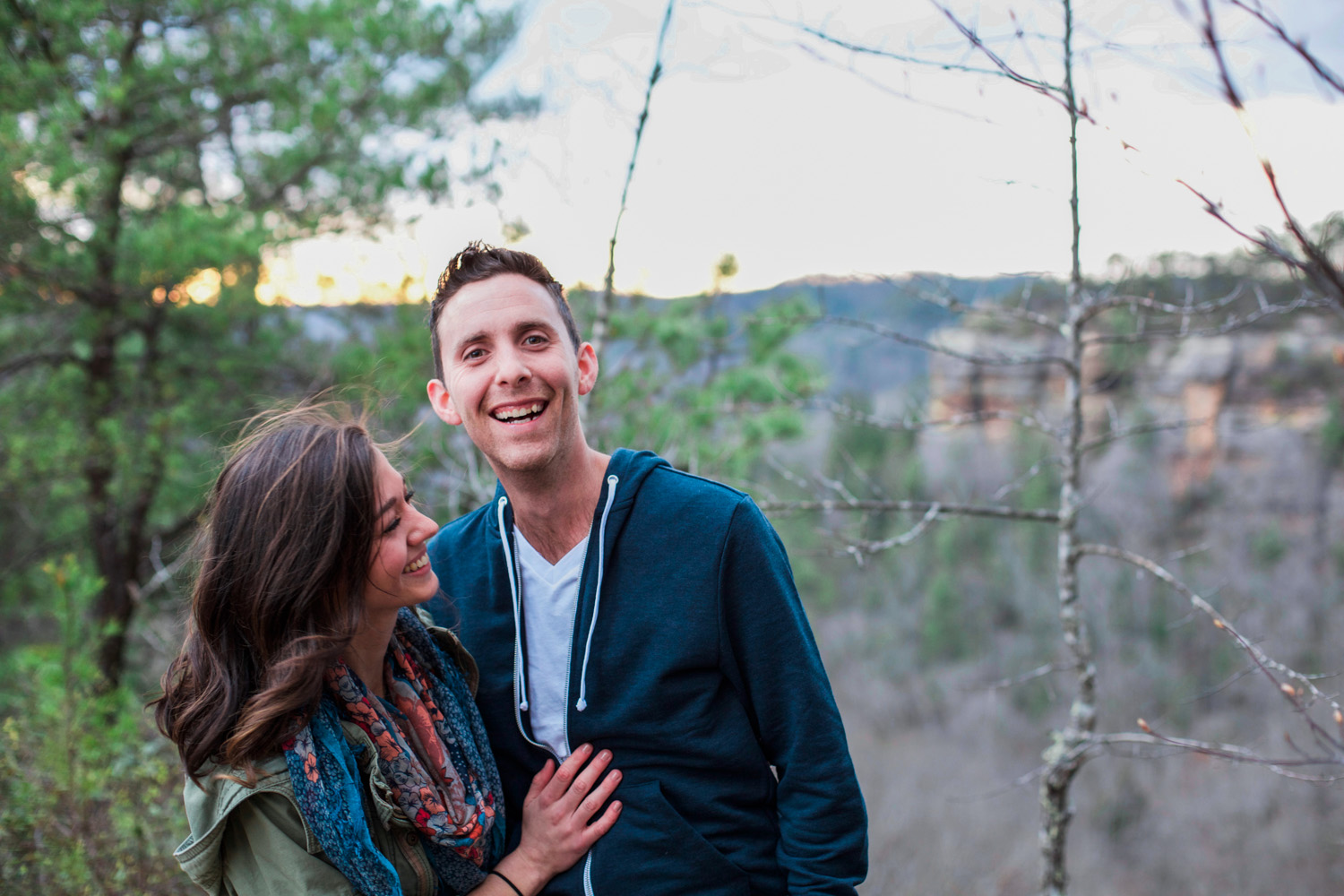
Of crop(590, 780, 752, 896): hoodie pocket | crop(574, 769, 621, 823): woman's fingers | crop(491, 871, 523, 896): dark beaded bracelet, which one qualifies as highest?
crop(574, 769, 621, 823): woman's fingers

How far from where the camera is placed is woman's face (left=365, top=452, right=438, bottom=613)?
146cm

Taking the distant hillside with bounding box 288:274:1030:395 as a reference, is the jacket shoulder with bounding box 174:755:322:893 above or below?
below

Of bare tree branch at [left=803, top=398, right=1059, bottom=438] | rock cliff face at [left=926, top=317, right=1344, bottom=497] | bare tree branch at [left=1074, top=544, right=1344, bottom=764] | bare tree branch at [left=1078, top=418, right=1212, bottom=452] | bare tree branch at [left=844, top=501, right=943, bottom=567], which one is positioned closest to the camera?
bare tree branch at [left=1074, top=544, right=1344, bottom=764]

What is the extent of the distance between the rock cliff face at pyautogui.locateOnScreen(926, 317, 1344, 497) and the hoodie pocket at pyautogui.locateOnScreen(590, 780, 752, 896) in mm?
21341

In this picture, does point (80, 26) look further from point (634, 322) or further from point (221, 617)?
point (221, 617)

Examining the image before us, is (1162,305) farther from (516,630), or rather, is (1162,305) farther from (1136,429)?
(516,630)

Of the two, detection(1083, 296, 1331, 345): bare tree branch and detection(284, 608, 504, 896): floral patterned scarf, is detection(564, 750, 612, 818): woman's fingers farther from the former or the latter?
detection(1083, 296, 1331, 345): bare tree branch

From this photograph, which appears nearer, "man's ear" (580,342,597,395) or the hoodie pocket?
the hoodie pocket

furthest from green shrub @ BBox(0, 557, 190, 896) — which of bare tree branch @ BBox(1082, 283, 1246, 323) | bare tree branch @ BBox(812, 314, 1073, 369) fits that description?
bare tree branch @ BBox(1082, 283, 1246, 323)

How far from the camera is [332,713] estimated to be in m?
1.38

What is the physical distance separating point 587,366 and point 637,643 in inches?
25.7

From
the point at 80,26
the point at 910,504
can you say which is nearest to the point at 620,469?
the point at 910,504

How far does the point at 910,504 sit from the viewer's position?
8.34 feet

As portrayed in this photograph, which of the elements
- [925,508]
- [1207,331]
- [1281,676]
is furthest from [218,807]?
[1207,331]
